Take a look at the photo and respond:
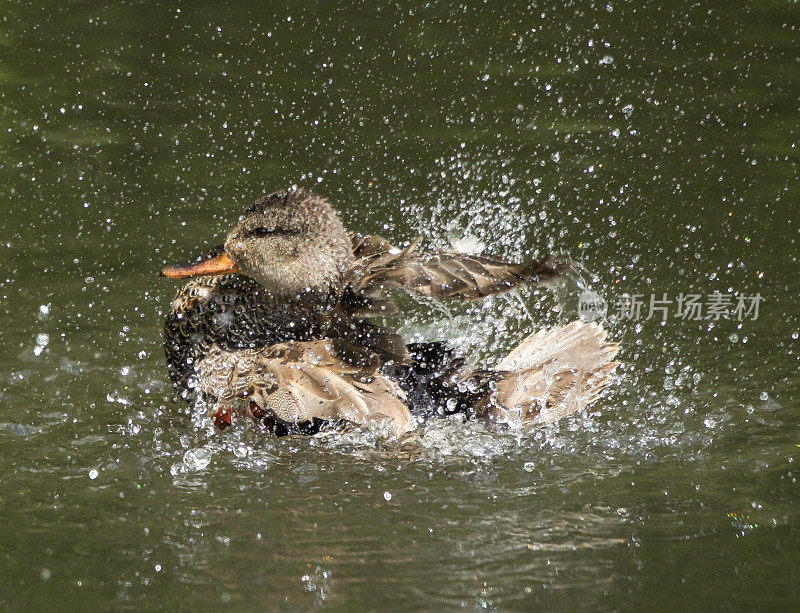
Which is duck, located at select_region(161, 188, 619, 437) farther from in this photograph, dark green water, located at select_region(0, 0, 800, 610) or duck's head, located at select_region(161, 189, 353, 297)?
dark green water, located at select_region(0, 0, 800, 610)

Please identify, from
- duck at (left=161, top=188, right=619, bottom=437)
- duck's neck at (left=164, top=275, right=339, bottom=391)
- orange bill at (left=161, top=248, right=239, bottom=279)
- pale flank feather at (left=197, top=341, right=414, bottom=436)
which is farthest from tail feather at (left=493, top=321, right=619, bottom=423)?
orange bill at (left=161, top=248, right=239, bottom=279)

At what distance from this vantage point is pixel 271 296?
4.37 m

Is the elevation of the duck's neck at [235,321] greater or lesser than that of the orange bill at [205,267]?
lesser

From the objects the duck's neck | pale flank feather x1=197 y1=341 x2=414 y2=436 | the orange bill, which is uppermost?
the orange bill

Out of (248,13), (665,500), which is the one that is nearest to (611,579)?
(665,500)

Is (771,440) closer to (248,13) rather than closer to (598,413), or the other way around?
(598,413)

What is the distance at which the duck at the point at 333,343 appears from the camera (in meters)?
3.98

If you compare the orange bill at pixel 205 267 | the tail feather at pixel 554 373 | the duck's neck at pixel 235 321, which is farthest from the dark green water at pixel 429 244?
the orange bill at pixel 205 267

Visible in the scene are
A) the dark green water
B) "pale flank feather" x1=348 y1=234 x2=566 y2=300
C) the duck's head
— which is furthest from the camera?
the duck's head

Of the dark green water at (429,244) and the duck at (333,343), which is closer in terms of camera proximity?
the dark green water at (429,244)

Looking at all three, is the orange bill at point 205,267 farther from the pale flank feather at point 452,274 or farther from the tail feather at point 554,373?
the tail feather at point 554,373

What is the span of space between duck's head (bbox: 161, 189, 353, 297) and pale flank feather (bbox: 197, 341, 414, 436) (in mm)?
295

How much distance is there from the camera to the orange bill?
4.34m

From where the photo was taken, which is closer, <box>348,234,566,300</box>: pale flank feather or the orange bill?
<box>348,234,566,300</box>: pale flank feather
